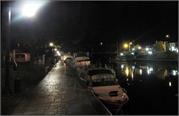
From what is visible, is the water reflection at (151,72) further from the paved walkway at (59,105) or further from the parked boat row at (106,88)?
the paved walkway at (59,105)

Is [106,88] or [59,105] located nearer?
[59,105]

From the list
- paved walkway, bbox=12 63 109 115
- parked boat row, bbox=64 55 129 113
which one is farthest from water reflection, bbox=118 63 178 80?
paved walkway, bbox=12 63 109 115

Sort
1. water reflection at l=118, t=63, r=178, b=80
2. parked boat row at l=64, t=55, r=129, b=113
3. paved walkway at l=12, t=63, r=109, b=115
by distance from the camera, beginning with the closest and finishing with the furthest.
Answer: paved walkway at l=12, t=63, r=109, b=115 → parked boat row at l=64, t=55, r=129, b=113 → water reflection at l=118, t=63, r=178, b=80

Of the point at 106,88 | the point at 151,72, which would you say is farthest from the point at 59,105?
the point at 151,72

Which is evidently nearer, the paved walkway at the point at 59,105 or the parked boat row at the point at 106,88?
the paved walkway at the point at 59,105

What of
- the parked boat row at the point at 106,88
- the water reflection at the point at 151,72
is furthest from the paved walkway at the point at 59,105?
the water reflection at the point at 151,72

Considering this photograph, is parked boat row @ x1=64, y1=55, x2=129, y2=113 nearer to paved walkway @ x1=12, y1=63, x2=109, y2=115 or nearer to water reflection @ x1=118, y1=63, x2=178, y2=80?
paved walkway @ x1=12, y1=63, x2=109, y2=115

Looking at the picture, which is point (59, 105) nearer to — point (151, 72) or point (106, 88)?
point (106, 88)

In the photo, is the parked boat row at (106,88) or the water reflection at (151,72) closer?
the parked boat row at (106,88)

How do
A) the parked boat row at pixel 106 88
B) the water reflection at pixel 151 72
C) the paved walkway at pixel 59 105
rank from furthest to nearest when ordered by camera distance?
the water reflection at pixel 151 72
the parked boat row at pixel 106 88
the paved walkway at pixel 59 105

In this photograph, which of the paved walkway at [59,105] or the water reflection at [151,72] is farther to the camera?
the water reflection at [151,72]

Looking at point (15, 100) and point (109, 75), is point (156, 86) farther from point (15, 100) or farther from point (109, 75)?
point (15, 100)

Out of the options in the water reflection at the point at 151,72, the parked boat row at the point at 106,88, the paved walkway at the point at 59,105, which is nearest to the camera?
the paved walkway at the point at 59,105

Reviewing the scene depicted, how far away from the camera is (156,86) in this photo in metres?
24.4
